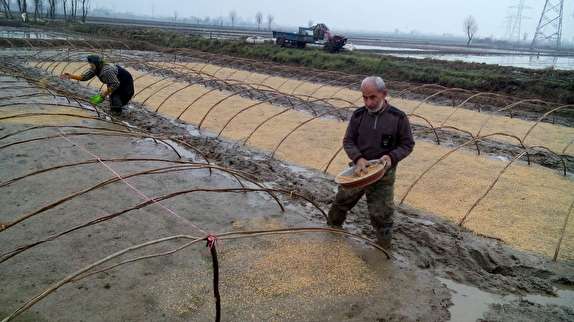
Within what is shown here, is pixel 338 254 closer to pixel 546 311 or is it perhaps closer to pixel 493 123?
pixel 546 311

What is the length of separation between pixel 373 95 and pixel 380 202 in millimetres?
1151

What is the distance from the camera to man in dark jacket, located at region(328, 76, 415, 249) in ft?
12.8

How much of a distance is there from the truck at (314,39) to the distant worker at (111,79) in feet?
67.3

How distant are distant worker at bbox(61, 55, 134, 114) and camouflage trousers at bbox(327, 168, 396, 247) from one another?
6499mm

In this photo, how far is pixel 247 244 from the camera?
477cm

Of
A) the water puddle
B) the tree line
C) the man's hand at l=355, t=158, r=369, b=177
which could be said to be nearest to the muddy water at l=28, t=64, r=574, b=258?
the water puddle

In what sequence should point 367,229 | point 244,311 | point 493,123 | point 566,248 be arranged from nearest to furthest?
point 244,311
point 566,248
point 367,229
point 493,123

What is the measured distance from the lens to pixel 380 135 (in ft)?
13.3

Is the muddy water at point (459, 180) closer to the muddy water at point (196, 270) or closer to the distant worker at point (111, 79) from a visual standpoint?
the distant worker at point (111, 79)

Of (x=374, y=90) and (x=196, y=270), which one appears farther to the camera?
(x=196, y=270)

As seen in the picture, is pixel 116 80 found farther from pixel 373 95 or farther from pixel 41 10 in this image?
pixel 41 10

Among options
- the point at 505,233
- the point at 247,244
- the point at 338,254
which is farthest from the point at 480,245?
the point at 247,244

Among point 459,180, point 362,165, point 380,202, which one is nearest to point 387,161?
point 362,165

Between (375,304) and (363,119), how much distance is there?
1.80 m
